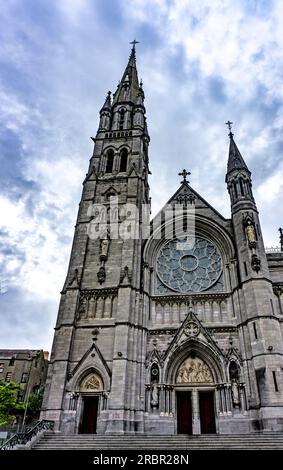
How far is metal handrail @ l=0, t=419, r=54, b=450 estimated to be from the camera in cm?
1341

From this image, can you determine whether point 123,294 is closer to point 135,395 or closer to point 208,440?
point 135,395

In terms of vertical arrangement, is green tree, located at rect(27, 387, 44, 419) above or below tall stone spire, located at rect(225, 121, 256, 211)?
below

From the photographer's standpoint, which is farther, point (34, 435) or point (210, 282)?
point (210, 282)

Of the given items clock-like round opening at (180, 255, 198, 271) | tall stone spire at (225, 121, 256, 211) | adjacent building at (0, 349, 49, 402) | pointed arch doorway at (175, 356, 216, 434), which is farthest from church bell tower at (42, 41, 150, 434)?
adjacent building at (0, 349, 49, 402)

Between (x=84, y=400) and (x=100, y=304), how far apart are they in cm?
523

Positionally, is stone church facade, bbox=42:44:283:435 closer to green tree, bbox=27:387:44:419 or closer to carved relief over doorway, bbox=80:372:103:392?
carved relief over doorway, bbox=80:372:103:392

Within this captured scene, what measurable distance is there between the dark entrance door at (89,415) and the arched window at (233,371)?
7195 mm

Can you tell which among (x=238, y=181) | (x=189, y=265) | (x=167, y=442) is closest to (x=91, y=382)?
(x=167, y=442)

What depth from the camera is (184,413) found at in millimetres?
18234

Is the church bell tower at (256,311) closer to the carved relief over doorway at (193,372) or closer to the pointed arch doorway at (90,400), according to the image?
the carved relief over doorway at (193,372)

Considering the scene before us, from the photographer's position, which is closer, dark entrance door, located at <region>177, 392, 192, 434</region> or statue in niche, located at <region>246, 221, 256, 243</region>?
dark entrance door, located at <region>177, 392, 192, 434</region>

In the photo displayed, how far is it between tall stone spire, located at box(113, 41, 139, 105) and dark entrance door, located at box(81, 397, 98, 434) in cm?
2601
